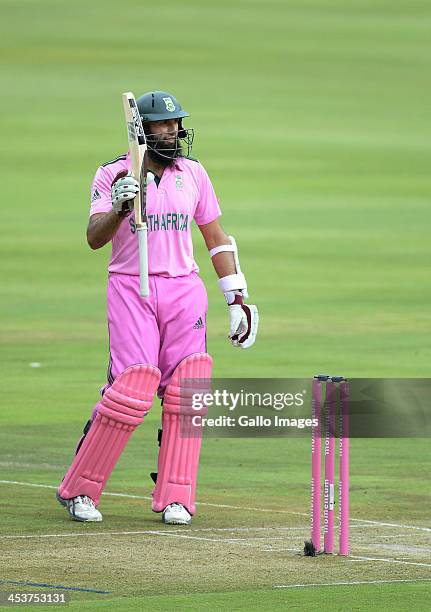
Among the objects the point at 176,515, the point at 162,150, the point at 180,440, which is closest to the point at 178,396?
the point at 180,440

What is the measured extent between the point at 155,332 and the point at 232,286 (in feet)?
1.97

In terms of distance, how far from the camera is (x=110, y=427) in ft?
30.6

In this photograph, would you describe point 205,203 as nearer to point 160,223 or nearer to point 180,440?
point 160,223

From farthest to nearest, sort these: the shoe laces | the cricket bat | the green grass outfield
→ the shoe laces → the cricket bat → the green grass outfield

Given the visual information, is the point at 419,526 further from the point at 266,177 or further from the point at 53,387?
the point at 266,177

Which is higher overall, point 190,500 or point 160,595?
point 190,500

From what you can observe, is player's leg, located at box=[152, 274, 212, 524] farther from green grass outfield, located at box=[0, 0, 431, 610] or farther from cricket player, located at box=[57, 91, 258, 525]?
green grass outfield, located at box=[0, 0, 431, 610]

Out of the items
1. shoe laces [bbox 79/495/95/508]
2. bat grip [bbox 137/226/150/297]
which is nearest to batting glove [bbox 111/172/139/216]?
bat grip [bbox 137/226/150/297]

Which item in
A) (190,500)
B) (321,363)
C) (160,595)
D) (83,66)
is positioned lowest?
(160,595)

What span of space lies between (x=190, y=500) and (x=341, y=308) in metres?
11.4

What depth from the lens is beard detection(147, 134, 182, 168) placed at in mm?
9508

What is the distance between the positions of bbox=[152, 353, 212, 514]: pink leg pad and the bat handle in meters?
0.45

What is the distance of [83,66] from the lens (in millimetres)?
41750

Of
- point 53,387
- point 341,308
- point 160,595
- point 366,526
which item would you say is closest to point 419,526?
point 366,526
